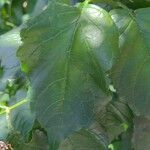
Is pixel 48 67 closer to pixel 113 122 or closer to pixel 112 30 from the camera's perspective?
pixel 112 30

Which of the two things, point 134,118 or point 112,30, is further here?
point 134,118

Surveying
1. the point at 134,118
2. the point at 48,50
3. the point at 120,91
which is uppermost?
the point at 48,50

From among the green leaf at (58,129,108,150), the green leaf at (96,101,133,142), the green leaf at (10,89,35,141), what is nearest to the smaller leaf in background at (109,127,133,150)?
the green leaf at (96,101,133,142)

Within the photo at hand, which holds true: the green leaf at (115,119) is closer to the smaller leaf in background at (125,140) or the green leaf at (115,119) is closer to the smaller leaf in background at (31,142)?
the smaller leaf in background at (125,140)

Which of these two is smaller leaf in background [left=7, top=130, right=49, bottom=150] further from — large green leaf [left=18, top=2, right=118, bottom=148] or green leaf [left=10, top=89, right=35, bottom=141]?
large green leaf [left=18, top=2, right=118, bottom=148]

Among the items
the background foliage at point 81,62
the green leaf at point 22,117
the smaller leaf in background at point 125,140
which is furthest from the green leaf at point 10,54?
the smaller leaf in background at point 125,140

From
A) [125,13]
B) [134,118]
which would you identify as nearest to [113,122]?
[134,118]

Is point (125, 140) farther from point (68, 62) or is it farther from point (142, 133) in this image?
point (68, 62)

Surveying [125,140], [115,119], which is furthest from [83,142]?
Result: [125,140]
